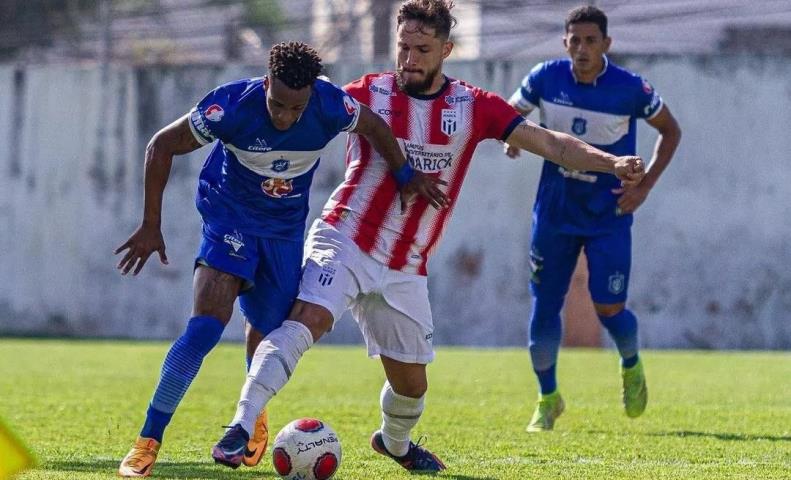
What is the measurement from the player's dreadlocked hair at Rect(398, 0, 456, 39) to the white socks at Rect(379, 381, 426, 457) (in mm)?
1748

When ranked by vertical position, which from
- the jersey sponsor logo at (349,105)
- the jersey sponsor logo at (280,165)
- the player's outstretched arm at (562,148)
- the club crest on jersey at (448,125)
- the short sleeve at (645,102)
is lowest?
the short sleeve at (645,102)

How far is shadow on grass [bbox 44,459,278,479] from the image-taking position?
618 cm

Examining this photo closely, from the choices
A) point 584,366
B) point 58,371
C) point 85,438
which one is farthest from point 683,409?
point 58,371

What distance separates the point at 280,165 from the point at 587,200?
3084 mm

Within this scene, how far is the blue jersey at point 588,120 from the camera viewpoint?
29.5ft

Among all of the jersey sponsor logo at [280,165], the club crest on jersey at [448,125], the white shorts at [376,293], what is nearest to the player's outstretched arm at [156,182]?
the jersey sponsor logo at [280,165]

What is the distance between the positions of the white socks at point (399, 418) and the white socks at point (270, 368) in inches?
30.3

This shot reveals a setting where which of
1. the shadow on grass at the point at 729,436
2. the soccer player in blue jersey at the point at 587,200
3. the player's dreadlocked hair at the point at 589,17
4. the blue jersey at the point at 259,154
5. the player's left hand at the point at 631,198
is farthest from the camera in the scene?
the soccer player in blue jersey at the point at 587,200

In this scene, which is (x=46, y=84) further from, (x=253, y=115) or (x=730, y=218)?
(x=253, y=115)

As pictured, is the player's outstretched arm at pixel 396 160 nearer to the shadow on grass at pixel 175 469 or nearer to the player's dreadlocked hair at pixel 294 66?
the player's dreadlocked hair at pixel 294 66

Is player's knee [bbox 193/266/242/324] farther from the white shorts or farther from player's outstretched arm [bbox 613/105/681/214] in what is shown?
player's outstretched arm [bbox 613/105/681/214]

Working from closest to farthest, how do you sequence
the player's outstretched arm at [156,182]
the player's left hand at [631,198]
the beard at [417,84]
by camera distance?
the player's outstretched arm at [156,182]
the beard at [417,84]
the player's left hand at [631,198]

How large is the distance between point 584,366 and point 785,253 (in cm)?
543

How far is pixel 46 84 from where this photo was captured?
72.6 feet
